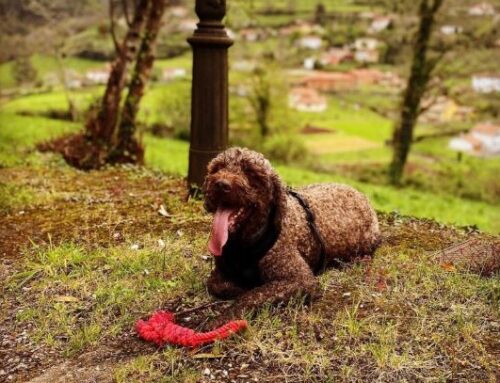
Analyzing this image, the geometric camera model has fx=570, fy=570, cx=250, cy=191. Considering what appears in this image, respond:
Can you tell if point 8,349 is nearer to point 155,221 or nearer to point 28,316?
point 28,316

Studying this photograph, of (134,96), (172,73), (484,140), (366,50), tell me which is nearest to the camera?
(134,96)

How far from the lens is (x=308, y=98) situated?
64562 millimetres

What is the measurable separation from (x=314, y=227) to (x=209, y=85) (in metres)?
3.22

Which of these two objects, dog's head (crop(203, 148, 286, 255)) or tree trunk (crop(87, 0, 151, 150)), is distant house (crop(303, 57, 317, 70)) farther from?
dog's head (crop(203, 148, 286, 255))

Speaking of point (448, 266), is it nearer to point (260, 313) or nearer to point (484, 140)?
point (260, 313)

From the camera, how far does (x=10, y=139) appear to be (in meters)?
21.4

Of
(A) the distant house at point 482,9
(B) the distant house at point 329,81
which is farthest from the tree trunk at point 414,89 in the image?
(B) the distant house at point 329,81

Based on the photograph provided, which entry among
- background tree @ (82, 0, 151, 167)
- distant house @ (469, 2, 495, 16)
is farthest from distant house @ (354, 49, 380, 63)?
background tree @ (82, 0, 151, 167)

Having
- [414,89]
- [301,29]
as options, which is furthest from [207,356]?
[301,29]

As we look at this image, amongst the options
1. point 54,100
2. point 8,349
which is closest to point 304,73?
point 54,100

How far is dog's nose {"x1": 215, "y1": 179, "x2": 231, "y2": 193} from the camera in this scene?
4016 mm

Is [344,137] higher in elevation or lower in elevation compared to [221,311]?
lower

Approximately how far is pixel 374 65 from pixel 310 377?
66.2 m

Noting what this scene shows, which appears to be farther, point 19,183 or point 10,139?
point 10,139
